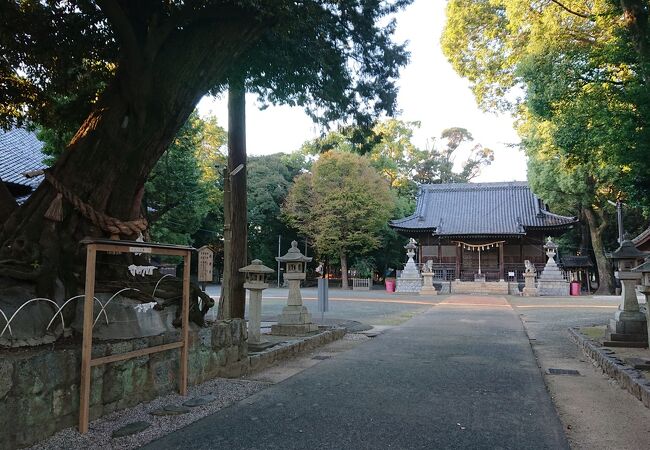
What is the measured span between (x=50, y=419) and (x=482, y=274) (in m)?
30.8

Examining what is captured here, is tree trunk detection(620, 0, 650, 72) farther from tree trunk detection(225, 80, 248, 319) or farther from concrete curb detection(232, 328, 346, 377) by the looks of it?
concrete curb detection(232, 328, 346, 377)

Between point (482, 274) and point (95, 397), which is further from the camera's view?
point (482, 274)

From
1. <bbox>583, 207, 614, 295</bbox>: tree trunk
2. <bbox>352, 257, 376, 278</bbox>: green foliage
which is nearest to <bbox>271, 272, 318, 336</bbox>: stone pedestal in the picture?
<bbox>583, 207, 614, 295</bbox>: tree trunk

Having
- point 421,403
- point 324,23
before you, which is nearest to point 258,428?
point 421,403

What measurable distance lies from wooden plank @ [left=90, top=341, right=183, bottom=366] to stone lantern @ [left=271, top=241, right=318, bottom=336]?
15.4 feet

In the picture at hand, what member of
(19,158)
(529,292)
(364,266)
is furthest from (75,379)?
(364,266)

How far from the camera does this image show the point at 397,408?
4.78 meters

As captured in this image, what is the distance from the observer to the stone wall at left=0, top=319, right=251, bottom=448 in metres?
3.42

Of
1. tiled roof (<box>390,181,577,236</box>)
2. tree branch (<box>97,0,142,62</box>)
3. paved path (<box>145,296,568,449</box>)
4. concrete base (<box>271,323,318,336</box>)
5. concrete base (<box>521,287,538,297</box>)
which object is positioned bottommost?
concrete base (<box>521,287,538,297</box>)

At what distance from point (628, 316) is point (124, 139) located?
9.17 m

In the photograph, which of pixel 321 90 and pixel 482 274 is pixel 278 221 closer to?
pixel 482 274

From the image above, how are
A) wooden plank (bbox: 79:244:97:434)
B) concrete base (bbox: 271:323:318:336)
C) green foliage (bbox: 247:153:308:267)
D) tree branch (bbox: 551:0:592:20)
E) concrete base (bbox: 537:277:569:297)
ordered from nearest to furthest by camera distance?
wooden plank (bbox: 79:244:97:434) → concrete base (bbox: 271:323:318:336) → tree branch (bbox: 551:0:592:20) → concrete base (bbox: 537:277:569:297) → green foliage (bbox: 247:153:308:267)

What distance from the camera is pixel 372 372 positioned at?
259 inches

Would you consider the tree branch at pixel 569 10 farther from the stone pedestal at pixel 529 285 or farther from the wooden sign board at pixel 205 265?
the stone pedestal at pixel 529 285
